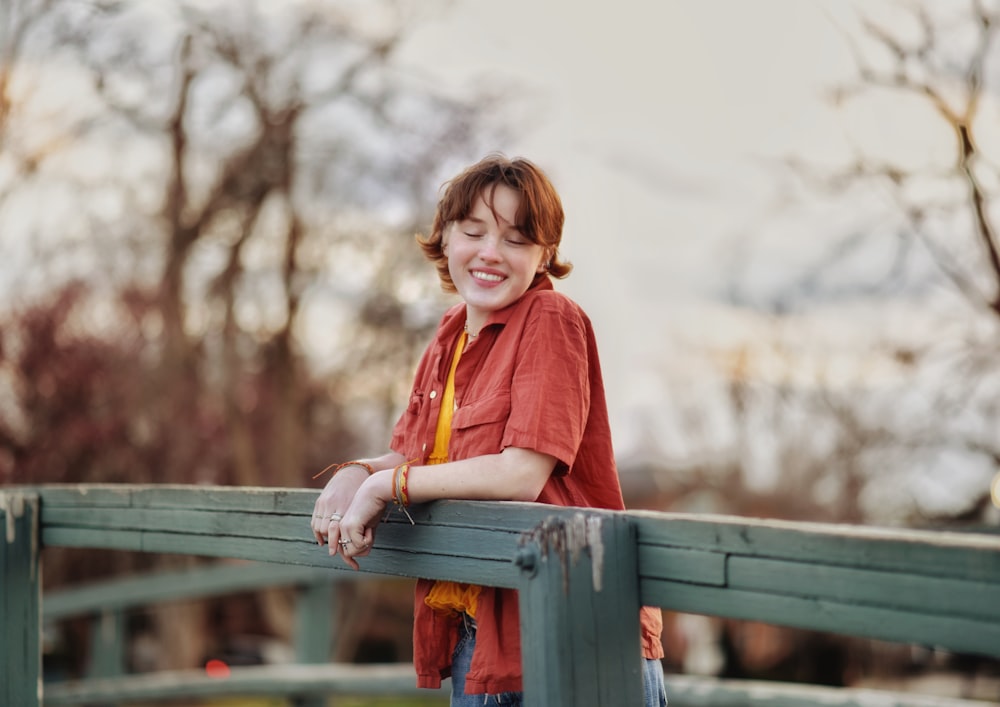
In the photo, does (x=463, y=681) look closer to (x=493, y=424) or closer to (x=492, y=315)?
(x=493, y=424)

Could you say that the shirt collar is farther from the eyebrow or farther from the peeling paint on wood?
the peeling paint on wood

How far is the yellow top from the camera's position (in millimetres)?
2012

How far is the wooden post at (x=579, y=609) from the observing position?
1.52m

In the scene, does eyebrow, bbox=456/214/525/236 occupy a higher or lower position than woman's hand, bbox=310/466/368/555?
higher

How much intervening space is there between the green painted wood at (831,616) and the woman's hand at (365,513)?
520 millimetres

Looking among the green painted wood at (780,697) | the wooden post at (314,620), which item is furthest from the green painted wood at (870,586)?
the wooden post at (314,620)

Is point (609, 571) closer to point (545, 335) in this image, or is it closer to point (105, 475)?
point (545, 335)

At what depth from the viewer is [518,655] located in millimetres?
1873

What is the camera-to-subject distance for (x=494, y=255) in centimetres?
213

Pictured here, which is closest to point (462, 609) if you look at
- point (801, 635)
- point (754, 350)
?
point (754, 350)

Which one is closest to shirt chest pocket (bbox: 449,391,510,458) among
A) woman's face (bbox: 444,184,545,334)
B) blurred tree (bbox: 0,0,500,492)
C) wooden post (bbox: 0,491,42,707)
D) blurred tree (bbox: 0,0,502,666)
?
woman's face (bbox: 444,184,545,334)

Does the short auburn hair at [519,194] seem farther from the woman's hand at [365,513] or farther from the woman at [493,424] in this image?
the woman's hand at [365,513]

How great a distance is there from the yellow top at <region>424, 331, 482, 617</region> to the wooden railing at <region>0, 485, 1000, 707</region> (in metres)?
0.15

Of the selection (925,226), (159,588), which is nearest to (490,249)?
(925,226)
